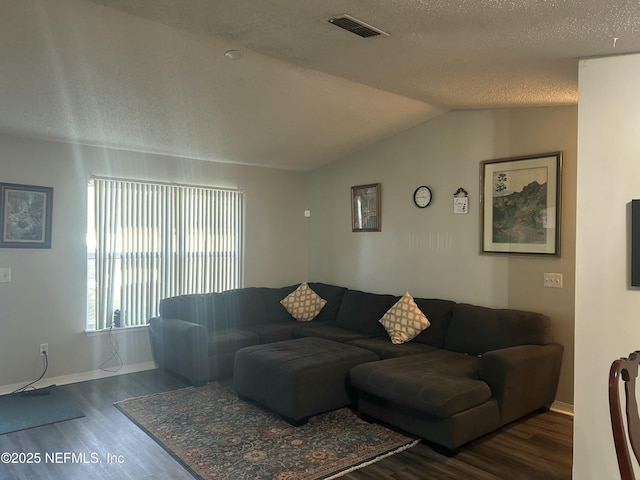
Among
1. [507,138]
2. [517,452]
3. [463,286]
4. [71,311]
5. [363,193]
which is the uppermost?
[507,138]

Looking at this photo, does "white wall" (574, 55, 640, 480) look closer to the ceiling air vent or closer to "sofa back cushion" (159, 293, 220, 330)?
the ceiling air vent

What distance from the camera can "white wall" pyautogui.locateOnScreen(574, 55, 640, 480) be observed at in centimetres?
243

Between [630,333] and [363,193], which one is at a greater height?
[363,193]

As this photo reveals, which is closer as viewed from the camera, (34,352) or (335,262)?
(34,352)

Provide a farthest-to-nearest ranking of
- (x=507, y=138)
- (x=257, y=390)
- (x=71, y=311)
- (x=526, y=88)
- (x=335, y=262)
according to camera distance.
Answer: (x=335, y=262)
(x=71, y=311)
(x=507, y=138)
(x=257, y=390)
(x=526, y=88)

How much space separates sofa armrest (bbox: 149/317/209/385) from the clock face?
98.1 inches

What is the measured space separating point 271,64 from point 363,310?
2.72 meters

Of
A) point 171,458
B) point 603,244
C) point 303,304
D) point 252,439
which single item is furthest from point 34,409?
point 603,244

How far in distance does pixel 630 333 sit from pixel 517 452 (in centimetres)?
120

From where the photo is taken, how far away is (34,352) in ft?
14.2

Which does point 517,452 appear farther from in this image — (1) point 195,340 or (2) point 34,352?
(2) point 34,352

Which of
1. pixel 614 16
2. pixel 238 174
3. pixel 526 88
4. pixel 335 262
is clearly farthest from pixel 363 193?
pixel 614 16

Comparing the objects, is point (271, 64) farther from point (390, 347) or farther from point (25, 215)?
point (25, 215)

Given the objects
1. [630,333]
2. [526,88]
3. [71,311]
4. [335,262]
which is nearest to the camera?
[630,333]
